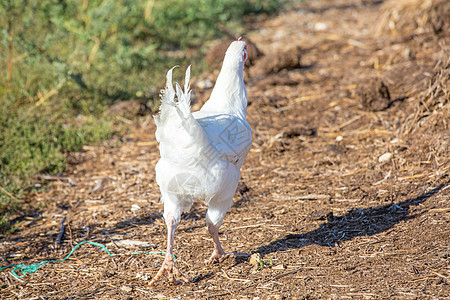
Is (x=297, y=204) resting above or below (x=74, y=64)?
below

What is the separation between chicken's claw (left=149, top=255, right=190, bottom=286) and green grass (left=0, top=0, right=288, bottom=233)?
2283 millimetres

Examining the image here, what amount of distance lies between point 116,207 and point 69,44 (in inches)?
200

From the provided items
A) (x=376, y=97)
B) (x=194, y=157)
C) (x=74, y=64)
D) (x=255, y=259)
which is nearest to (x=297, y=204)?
(x=255, y=259)

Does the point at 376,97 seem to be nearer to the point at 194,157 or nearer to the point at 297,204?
the point at 297,204

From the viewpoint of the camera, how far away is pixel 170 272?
3.85m

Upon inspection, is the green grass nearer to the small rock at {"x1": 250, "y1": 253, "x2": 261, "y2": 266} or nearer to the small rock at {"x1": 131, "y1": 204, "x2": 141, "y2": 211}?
the small rock at {"x1": 131, "y1": 204, "x2": 141, "y2": 211}

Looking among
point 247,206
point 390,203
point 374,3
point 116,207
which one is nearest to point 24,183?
point 116,207

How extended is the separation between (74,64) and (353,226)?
5796 mm

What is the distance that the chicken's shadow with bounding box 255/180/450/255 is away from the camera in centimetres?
437

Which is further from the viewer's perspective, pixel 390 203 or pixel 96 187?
pixel 96 187

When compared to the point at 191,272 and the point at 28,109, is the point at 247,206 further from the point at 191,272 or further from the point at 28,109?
the point at 28,109

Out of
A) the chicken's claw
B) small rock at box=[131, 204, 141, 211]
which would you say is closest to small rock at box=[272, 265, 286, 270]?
the chicken's claw

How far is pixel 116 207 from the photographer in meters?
5.50

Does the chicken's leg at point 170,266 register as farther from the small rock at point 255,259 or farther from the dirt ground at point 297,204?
the small rock at point 255,259
